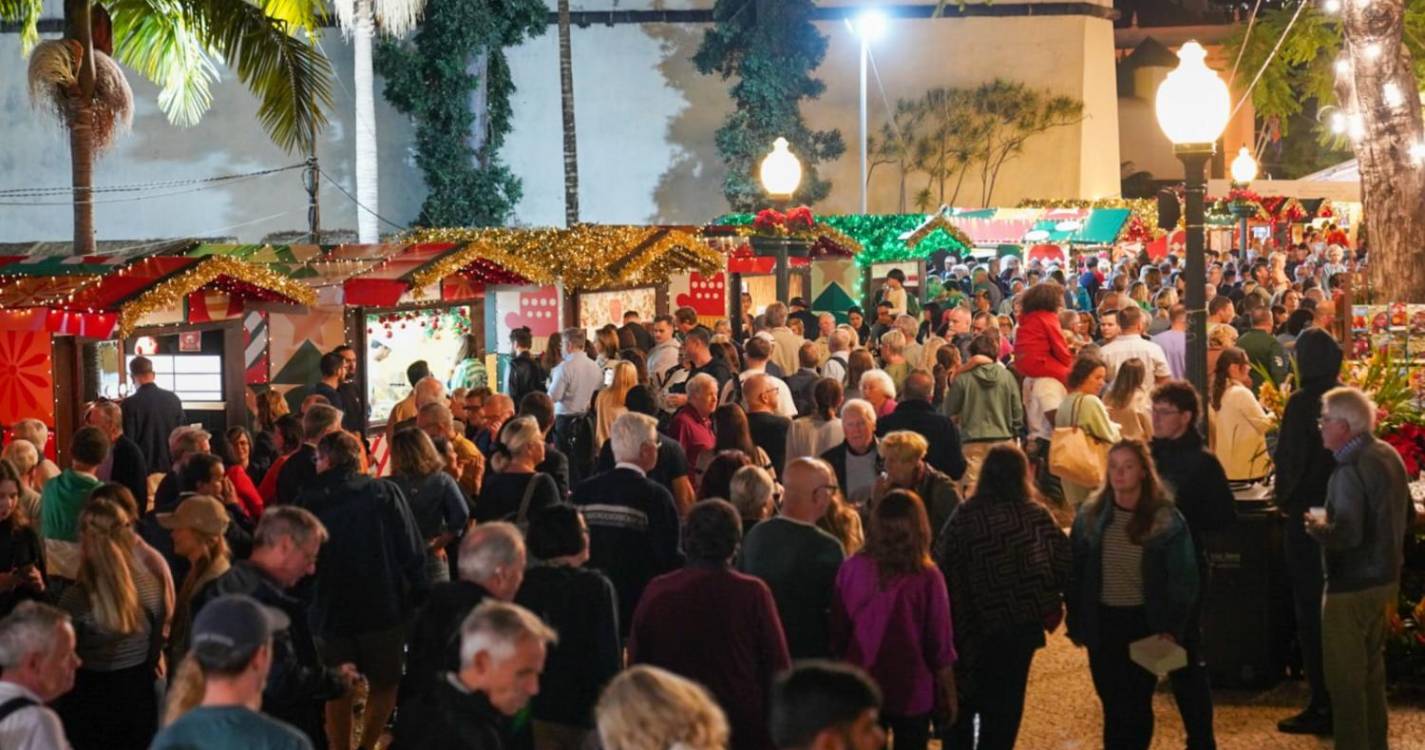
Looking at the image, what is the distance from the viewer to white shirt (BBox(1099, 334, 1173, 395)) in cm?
1405

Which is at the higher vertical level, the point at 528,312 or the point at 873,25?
the point at 873,25

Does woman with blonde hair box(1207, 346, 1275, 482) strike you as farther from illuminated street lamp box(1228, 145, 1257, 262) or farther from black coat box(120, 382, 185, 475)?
illuminated street lamp box(1228, 145, 1257, 262)

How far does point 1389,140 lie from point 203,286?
29.7 feet

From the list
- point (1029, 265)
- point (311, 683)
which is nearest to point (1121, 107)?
point (1029, 265)

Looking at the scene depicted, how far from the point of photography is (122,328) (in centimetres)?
1371

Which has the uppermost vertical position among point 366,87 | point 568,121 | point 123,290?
point 568,121

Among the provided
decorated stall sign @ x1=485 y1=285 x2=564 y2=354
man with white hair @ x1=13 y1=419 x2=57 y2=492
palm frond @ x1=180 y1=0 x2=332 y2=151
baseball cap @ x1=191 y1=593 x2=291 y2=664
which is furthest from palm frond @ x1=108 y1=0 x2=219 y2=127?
baseball cap @ x1=191 y1=593 x2=291 y2=664

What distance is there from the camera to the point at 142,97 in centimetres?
4497

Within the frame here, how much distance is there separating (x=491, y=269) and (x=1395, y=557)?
1171 centimetres

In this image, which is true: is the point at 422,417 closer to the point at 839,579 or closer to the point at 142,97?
the point at 839,579

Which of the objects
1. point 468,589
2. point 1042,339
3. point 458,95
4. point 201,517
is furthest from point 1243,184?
point 468,589

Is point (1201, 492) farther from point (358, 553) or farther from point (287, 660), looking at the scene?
point (287, 660)

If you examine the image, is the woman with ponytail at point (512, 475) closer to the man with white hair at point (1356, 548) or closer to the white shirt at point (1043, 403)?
the man with white hair at point (1356, 548)

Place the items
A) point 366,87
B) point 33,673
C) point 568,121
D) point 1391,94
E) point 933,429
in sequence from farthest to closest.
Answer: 1. point 568,121
2. point 366,87
3. point 1391,94
4. point 933,429
5. point 33,673
